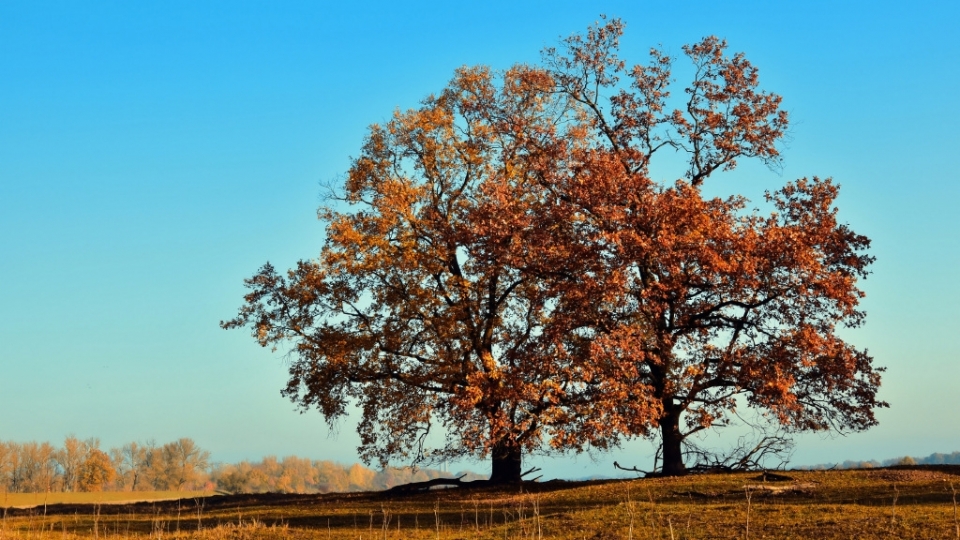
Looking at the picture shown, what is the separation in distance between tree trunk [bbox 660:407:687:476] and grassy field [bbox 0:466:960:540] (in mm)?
1812

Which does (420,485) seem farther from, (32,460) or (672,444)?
(32,460)

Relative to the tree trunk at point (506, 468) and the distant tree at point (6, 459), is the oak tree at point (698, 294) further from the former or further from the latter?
the distant tree at point (6, 459)

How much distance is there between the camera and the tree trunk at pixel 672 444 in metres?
23.8

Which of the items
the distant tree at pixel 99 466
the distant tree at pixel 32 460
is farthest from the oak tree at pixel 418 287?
the distant tree at pixel 32 460

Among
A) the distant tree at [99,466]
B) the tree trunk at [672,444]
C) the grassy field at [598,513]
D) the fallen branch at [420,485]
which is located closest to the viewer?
the grassy field at [598,513]

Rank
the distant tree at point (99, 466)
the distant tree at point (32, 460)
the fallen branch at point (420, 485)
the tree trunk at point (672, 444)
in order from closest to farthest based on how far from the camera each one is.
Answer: the tree trunk at point (672, 444) → the fallen branch at point (420, 485) → the distant tree at point (99, 466) → the distant tree at point (32, 460)

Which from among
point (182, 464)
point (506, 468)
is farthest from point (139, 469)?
point (506, 468)

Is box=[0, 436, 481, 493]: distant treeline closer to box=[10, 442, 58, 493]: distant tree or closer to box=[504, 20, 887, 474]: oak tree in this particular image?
box=[10, 442, 58, 493]: distant tree

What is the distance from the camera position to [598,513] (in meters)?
16.0

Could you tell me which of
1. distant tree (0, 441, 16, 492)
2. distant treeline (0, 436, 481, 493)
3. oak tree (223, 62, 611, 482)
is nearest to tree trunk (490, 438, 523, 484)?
oak tree (223, 62, 611, 482)

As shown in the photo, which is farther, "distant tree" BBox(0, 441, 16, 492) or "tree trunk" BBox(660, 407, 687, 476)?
"distant tree" BBox(0, 441, 16, 492)

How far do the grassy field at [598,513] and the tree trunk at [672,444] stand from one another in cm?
181

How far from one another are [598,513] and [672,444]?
8.40m

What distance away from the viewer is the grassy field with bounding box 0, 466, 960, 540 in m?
13.1
